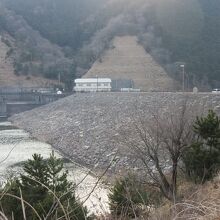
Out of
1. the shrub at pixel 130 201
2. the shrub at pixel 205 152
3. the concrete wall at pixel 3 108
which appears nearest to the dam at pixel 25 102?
the concrete wall at pixel 3 108

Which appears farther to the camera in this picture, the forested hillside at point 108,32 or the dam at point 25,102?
the forested hillside at point 108,32

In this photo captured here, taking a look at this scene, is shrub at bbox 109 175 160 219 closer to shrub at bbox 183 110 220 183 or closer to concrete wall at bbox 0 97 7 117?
shrub at bbox 183 110 220 183

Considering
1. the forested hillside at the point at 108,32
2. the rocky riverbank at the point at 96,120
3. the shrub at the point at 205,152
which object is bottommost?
the rocky riverbank at the point at 96,120

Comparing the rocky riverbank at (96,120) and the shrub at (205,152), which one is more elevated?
the shrub at (205,152)

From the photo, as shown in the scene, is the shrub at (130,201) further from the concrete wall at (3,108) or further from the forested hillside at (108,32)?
the forested hillside at (108,32)

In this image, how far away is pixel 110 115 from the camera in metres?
37.4

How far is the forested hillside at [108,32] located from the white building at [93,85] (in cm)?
869

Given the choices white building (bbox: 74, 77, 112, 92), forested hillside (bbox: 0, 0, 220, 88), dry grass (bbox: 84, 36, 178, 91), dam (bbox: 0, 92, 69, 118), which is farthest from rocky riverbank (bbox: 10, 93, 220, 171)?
forested hillside (bbox: 0, 0, 220, 88)

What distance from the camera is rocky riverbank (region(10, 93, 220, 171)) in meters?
26.3

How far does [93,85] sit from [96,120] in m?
29.0

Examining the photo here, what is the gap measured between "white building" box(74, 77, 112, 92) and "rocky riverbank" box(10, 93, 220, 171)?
11840 millimetres

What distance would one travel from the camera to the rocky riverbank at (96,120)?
86.3 feet

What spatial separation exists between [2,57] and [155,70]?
3054 centimetres

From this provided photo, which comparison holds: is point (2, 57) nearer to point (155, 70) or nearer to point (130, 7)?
point (130, 7)
